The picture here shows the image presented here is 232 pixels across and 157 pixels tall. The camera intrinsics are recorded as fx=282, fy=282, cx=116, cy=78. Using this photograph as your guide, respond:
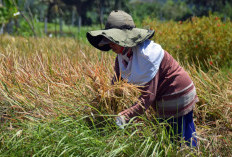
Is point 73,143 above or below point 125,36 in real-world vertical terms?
below

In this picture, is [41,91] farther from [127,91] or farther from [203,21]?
[203,21]

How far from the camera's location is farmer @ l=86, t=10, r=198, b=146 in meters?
1.88

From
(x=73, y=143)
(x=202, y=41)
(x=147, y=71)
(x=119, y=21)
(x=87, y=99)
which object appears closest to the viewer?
(x=73, y=143)

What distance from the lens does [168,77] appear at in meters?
2.05

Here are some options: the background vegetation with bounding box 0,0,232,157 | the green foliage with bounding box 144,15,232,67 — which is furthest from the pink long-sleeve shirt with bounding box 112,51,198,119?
the green foliage with bounding box 144,15,232,67

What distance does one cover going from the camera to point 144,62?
1.87 m

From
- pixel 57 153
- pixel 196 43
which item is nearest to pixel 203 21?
pixel 196 43

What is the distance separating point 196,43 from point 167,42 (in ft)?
1.77

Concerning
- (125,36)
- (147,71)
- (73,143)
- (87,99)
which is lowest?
(73,143)

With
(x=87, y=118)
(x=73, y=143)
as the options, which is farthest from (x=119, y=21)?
(x=73, y=143)

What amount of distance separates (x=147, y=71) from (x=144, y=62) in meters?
0.06

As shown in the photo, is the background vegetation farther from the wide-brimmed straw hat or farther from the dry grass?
the wide-brimmed straw hat

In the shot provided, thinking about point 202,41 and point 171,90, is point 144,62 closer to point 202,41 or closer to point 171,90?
point 171,90

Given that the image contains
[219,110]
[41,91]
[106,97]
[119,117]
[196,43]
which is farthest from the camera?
[196,43]
